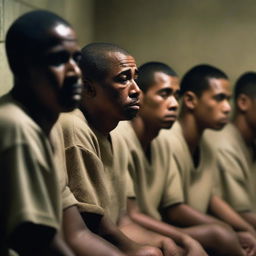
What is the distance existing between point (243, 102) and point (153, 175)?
1152 mm

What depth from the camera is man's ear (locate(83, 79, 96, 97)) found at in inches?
98.6

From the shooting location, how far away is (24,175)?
1.58 meters

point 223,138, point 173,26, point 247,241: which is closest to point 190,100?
point 223,138

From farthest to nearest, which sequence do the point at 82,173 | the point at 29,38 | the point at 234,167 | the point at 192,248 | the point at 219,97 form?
the point at 234,167 → the point at 219,97 → the point at 192,248 → the point at 82,173 → the point at 29,38

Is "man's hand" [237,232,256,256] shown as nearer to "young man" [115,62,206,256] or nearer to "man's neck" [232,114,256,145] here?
"young man" [115,62,206,256]

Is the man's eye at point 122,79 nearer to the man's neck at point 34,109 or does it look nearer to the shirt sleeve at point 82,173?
the shirt sleeve at point 82,173

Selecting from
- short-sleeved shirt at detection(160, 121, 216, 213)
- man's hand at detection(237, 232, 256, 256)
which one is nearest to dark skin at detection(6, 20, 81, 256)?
short-sleeved shirt at detection(160, 121, 216, 213)

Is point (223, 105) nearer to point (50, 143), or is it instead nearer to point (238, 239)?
point (238, 239)

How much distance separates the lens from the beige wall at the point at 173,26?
13.6ft

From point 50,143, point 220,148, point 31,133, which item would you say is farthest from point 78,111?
point 220,148

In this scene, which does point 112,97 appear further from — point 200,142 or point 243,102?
point 243,102

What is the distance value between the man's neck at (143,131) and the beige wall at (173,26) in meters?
0.92

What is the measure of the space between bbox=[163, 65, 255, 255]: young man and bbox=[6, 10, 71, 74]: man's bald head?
73.8 inches

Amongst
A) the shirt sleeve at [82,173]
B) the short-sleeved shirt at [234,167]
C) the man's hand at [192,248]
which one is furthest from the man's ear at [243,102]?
the shirt sleeve at [82,173]
